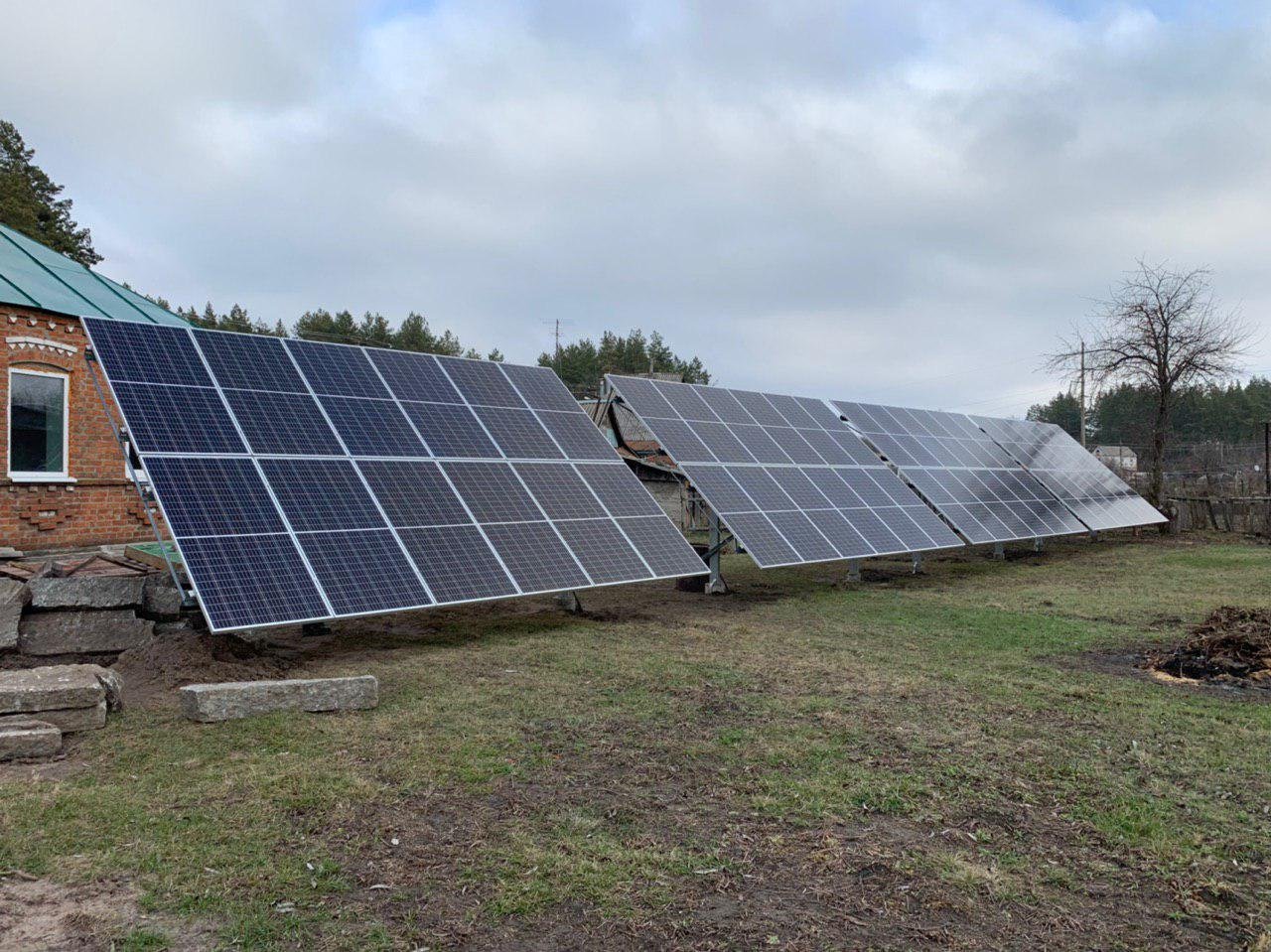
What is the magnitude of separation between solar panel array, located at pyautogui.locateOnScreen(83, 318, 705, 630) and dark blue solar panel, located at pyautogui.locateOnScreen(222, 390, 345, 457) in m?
0.02

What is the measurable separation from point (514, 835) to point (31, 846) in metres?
2.49

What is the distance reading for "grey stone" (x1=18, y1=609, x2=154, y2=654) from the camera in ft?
26.8

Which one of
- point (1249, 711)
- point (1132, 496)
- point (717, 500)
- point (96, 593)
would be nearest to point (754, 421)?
point (717, 500)

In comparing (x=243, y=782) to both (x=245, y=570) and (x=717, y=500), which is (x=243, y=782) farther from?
(x=717, y=500)

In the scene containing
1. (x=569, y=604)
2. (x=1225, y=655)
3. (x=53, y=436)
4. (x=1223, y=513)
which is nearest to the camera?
(x=1225, y=655)

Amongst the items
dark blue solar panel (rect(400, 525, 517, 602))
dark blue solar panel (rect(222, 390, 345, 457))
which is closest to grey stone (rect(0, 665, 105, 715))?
dark blue solar panel (rect(400, 525, 517, 602))

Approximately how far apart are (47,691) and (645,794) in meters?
4.53

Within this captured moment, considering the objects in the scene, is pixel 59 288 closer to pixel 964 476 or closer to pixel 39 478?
pixel 39 478

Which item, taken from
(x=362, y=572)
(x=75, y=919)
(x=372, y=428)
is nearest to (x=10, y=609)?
(x=362, y=572)

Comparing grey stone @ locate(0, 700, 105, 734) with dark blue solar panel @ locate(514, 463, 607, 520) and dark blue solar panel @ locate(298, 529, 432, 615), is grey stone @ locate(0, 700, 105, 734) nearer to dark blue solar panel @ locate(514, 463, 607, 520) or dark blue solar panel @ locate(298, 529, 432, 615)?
dark blue solar panel @ locate(298, 529, 432, 615)

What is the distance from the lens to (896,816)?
4.90 metres

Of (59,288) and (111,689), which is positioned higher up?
(59,288)

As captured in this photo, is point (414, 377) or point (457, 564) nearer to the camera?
point (457, 564)

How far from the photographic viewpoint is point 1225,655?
8.80 meters
